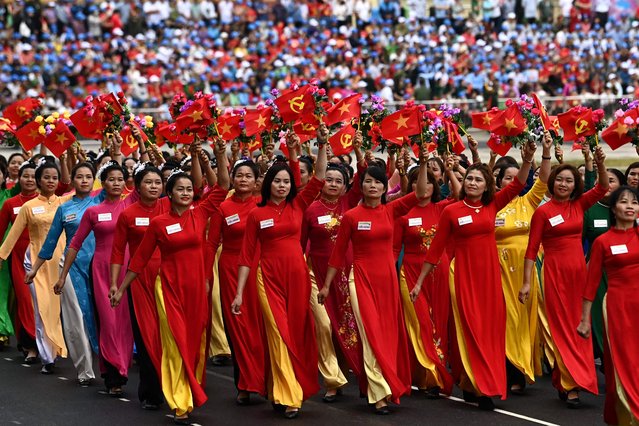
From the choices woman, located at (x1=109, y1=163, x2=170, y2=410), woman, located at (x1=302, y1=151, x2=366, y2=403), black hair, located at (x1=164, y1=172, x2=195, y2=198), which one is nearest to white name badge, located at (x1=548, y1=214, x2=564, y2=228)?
woman, located at (x1=302, y1=151, x2=366, y2=403)

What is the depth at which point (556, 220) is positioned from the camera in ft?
36.9

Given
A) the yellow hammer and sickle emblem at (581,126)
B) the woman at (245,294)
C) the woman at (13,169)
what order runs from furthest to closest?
1. the woman at (13,169)
2. the yellow hammer and sickle emblem at (581,126)
3. the woman at (245,294)

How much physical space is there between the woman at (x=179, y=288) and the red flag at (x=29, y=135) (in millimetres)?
4675

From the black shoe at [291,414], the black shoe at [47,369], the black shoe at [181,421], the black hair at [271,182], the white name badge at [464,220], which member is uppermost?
the black hair at [271,182]

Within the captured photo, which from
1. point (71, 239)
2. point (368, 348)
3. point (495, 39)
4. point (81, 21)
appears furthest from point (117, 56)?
point (368, 348)

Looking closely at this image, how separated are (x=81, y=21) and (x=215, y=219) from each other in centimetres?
2333

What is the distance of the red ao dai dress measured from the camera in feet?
36.7

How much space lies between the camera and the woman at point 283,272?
10977 millimetres

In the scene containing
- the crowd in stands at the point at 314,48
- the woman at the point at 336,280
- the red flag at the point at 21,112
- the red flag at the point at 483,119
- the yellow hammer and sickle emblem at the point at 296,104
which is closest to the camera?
the woman at the point at 336,280

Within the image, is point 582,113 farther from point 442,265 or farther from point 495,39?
point 495,39

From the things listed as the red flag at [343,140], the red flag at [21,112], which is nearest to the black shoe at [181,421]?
the red flag at [343,140]

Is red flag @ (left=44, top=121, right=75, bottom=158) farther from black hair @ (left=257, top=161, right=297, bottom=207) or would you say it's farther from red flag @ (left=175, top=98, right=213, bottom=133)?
black hair @ (left=257, top=161, right=297, bottom=207)

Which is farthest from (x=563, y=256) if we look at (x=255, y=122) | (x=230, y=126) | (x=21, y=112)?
(x=21, y=112)

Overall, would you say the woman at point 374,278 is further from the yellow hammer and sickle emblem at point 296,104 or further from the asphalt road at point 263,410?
the yellow hammer and sickle emblem at point 296,104
